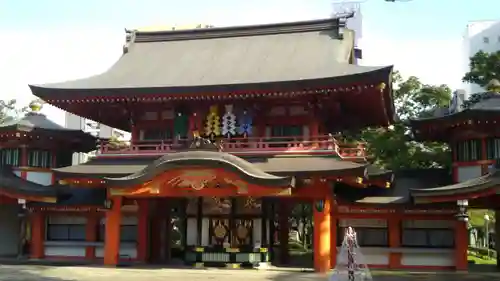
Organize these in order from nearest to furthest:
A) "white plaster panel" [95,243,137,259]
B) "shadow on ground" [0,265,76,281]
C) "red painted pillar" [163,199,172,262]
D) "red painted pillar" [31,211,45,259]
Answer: "shadow on ground" [0,265,76,281], "white plaster panel" [95,243,137,259], "red painted pillar" [31,211,45,259], "red painted pillar" [163,199,172,262]

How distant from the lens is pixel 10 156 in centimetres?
2616

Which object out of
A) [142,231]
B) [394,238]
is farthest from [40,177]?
[394,238]

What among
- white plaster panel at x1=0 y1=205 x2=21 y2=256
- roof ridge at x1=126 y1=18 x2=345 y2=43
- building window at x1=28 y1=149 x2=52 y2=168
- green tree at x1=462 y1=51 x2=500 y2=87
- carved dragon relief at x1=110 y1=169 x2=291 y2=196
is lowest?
white plaster panel at x1=0 y1=205 x2=21 y2=256

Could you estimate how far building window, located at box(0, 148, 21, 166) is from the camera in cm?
2602

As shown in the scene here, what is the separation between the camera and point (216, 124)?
2292cm

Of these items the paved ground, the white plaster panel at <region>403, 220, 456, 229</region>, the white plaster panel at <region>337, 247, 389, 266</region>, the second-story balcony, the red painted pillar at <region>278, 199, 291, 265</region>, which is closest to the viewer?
the paved ground

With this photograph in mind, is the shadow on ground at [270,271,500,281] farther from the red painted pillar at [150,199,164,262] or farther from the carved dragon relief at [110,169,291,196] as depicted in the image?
the red painted pillar at [150,199,164,262]

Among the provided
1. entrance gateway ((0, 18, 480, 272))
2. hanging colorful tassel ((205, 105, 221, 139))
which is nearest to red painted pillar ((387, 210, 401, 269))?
entrance gateway ((0, 18, 480, 272))

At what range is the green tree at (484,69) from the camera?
29.8m

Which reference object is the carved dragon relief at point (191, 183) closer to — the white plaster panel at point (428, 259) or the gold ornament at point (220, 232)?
the gold ornament at point (220, 232)

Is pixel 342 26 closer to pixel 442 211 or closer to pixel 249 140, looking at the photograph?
pixel 249 140

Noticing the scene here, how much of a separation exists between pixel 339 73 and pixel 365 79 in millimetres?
1850

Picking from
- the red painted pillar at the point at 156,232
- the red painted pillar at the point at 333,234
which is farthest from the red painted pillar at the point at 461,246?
the red painted pillar at the point at 156,232

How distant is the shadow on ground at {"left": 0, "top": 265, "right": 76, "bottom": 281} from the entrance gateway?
2867mm
